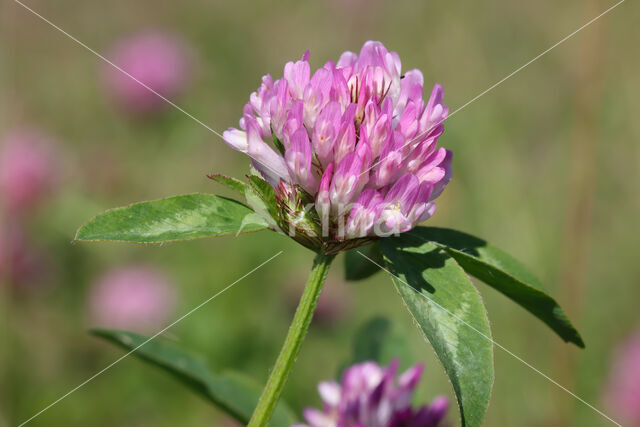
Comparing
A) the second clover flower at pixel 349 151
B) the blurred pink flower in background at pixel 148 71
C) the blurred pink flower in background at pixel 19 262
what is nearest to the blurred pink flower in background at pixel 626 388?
the second clover flower at pixel 349 151

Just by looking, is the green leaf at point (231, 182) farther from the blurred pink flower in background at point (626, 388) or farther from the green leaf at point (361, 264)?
the blurred pink flower in background at point (626, 388)

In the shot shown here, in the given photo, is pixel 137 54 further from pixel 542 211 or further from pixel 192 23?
pixel 542 211

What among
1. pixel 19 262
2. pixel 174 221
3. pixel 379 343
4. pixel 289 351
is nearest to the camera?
pixel 289 351

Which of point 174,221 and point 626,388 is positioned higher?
point 174,221

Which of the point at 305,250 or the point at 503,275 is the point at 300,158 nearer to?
the point at 503,275

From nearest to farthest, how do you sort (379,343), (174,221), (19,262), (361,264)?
(174,221)
(361,264)
(379,343)
(19,262)

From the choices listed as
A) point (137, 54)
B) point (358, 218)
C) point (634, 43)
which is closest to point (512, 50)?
point (634, 43)

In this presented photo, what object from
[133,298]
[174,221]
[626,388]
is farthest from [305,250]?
[174,221]
